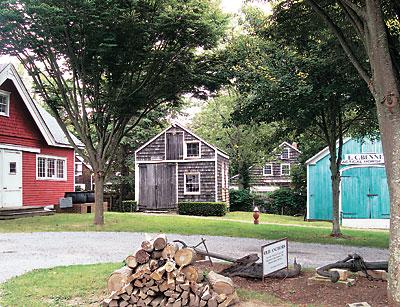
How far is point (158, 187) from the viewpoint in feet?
104

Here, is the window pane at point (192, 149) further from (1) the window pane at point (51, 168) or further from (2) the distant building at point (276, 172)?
(2) the distant building at point (276, 172)

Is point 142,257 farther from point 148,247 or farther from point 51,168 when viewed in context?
point 51,168

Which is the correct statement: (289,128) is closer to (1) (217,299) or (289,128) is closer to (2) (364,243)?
(2) (364,243)

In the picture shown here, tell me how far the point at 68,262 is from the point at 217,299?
15.5 ft

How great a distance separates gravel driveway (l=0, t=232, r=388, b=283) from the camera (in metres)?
9.88

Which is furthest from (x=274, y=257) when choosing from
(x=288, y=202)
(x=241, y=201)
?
(x=241, y=201)

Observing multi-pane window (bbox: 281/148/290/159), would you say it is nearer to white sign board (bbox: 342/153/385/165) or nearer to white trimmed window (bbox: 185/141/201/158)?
white trimmed window (bbox: 185/141/201/158)

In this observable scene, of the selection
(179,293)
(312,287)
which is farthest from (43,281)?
(312,287)

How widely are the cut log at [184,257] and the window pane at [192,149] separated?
2517cm

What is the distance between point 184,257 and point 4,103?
18.4 metres

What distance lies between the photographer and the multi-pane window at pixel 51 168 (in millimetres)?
25077

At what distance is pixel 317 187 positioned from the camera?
2773 centimetres

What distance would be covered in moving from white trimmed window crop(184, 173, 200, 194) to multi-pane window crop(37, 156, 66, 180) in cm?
827

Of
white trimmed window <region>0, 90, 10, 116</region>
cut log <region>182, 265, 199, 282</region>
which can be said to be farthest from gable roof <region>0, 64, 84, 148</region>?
cut log <region>182, 265, 199, 282</region>
